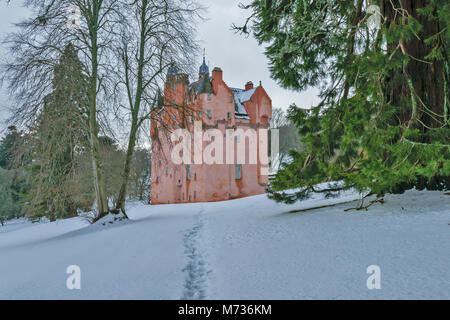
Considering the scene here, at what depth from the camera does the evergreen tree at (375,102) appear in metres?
5.33

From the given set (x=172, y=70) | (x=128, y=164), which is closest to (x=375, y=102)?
(x=172, y=70)

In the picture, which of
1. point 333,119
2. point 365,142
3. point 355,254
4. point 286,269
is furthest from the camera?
point 333,119

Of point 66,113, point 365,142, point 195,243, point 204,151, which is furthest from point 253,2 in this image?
point 204,151

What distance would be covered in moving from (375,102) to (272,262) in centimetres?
420

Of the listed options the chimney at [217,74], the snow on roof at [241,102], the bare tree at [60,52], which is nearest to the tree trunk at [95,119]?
the bare tree at [60,52]

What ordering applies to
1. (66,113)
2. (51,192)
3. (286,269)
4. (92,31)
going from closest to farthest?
1. (286,269)
2. (66,113)
3. (51,192)
4. (92,31)

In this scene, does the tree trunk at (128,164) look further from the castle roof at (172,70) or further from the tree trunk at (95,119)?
the castle roof at (172,70)

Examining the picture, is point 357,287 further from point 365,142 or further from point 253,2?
point 253,2

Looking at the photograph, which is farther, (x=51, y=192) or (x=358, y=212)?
(x=51, y=192)

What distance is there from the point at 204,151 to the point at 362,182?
20517mm

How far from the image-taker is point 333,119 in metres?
6.00

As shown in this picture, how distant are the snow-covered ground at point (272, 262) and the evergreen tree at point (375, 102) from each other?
96cm

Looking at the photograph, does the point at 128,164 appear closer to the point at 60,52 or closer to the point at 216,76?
the point at 60,52

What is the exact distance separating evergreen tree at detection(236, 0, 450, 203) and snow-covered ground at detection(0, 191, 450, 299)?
3.15 feet
